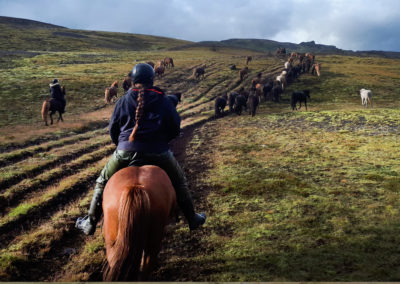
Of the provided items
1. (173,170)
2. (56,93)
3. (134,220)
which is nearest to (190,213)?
(173,170)

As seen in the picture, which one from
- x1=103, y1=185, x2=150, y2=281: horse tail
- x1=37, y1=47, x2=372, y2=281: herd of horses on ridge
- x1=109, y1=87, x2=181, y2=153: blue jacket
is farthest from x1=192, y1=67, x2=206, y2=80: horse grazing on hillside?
x1=103, y1=185, x2=150, y2=281: horse tail

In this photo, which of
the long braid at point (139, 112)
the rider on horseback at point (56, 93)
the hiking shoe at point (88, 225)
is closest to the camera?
the long braid at point (139, 112)

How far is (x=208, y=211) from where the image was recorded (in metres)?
7.31

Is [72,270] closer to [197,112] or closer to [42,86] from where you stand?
[197,112]

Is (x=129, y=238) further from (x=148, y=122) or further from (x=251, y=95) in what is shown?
(x=251, y=95)

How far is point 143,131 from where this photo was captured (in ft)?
14.1

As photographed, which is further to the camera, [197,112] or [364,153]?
[197,112]

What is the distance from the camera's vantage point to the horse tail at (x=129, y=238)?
10.8ft

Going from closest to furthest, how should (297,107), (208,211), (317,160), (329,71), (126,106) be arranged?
1. (126,106)
2. (208,211)
3. (317,160)
4. (297,107)
5. (329,71)

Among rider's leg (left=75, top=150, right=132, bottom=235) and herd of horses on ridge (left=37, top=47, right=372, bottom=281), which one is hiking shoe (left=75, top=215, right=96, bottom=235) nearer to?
rider's leg (left=75, top=150, right=132, bottom=235)

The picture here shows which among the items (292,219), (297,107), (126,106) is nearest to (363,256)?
(292,219)

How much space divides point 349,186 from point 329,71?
130 feet

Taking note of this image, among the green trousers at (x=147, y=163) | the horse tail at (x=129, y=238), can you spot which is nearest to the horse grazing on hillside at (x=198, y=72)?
the green trousers at (x=147, y=163)

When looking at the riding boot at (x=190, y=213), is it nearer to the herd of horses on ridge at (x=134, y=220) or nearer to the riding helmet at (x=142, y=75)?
the herd of horses on ridge at (x=134, y=220)
